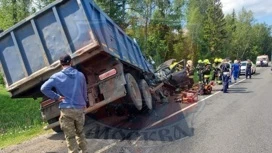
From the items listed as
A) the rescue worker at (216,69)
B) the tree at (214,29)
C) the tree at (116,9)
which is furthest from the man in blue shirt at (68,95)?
the tree at (214,29)

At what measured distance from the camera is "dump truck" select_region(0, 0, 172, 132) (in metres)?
6.92

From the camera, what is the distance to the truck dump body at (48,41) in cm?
689

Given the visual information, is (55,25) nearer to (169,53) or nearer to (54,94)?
(54,94)

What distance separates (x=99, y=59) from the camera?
7785mm

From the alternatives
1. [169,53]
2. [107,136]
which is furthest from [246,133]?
[169,53]

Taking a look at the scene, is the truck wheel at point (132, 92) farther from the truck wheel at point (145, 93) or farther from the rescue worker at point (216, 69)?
the rescue worker at point (216, 69)

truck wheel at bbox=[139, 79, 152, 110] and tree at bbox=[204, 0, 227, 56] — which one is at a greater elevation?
truck wheel at bbox=[139, 79, 152, 110]

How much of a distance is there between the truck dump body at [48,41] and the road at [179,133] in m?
1.49

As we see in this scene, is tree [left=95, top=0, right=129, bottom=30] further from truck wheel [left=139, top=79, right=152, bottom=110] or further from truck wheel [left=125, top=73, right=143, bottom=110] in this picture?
truck wheel [left=125, top=73, right=143, bottom=110]

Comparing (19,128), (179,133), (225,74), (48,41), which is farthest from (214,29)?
(48,41)

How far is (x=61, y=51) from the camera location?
7.09 metres

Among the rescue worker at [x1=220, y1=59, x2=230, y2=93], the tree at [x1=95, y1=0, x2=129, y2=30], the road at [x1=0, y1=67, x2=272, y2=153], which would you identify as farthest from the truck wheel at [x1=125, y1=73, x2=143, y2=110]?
the tree at [x1=95, y1=0, x2=129, y2=30]

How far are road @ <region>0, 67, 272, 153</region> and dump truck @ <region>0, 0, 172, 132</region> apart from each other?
2.38 feet

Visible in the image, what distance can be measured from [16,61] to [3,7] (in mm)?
29921
